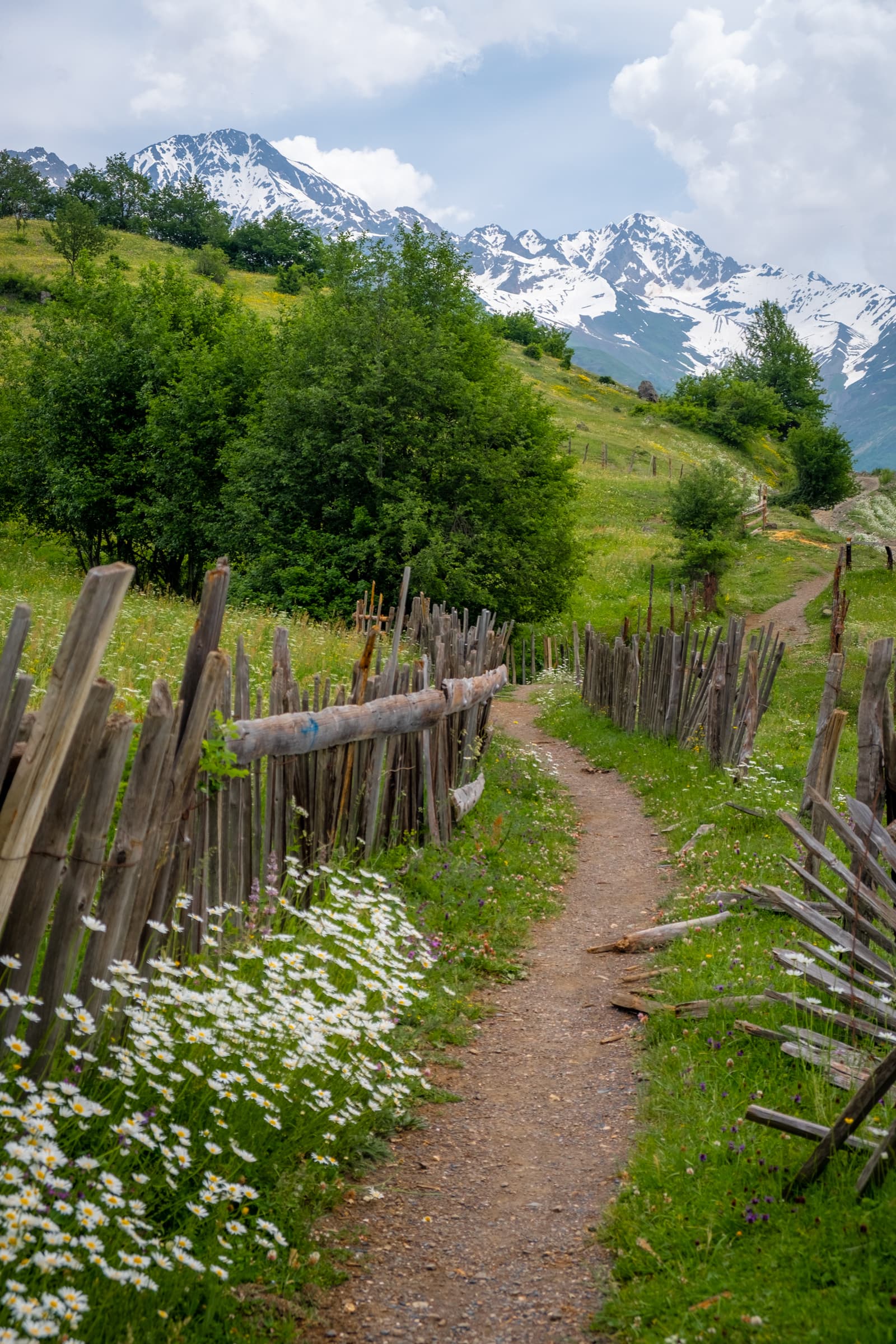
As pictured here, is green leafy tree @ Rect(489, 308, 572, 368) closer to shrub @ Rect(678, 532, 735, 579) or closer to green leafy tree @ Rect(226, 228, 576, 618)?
shrub @ Rect(678, 532, 735, 579)

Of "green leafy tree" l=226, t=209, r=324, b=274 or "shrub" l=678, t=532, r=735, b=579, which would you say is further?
"green leafy tree" l=226, t=209, r=324, b=274

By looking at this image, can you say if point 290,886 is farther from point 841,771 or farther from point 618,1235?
point 841,771

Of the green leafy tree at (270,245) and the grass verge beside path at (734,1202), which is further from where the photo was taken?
the green leafy tree at (270,245)

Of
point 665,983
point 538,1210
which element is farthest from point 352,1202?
point 665,983

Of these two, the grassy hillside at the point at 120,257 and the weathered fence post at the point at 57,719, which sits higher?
the grassy hillside at the point at 120,257

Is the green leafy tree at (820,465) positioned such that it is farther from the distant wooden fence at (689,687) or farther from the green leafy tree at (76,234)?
the green leafy tree at (76,234)

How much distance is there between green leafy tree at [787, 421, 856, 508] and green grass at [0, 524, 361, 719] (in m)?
42.7

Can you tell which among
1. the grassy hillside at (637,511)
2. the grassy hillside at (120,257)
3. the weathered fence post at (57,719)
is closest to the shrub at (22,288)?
the grassy hillside at (120,257)

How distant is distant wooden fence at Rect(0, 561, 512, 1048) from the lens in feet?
8.25

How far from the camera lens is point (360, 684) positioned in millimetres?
6031

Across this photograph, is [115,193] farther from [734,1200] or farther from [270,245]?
[734,1200]

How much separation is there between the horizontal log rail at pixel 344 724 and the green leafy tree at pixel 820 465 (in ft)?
164

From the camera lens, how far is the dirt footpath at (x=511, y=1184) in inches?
115

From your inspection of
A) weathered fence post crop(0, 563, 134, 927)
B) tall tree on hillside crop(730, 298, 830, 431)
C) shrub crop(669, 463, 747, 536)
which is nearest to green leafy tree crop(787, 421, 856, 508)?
shrub crop(669, 463, 747, 536)
